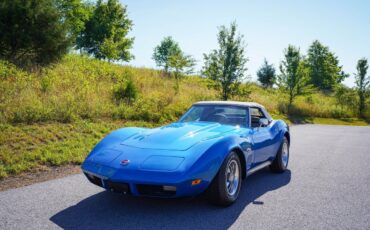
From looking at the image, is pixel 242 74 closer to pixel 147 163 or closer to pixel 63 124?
pixel 63 124

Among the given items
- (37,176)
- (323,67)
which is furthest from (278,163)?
(323,67)

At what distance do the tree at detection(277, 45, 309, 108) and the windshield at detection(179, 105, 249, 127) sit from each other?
22512 millimetres

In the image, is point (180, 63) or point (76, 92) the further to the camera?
point (180, 63)

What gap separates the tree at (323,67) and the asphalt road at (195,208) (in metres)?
48.9

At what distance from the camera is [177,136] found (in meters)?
4.05

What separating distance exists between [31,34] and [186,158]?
1312 centimetres

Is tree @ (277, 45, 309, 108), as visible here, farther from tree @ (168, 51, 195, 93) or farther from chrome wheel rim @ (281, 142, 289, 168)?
chrome wheel rim @ (281, 142, 289, 168)

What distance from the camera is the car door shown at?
4.67 m

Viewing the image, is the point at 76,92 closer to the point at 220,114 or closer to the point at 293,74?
the point at 220,114

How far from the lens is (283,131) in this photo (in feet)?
19.4

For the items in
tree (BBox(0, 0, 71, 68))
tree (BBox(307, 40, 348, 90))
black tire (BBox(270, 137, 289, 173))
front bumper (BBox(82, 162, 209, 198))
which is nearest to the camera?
front bumper (BBox(82, 162, 209, 198))

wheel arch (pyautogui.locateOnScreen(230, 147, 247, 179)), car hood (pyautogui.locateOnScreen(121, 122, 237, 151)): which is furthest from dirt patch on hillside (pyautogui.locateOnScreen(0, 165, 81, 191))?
wheel arch (pyautogui.locateOnScreen(230, 147, 247, 179))

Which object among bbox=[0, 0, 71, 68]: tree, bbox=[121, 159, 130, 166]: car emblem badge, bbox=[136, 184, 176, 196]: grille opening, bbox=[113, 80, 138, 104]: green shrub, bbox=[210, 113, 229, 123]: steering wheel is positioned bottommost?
bbox=[136, 184, 176, 196]: grille opening

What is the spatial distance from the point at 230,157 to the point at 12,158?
4.12m
